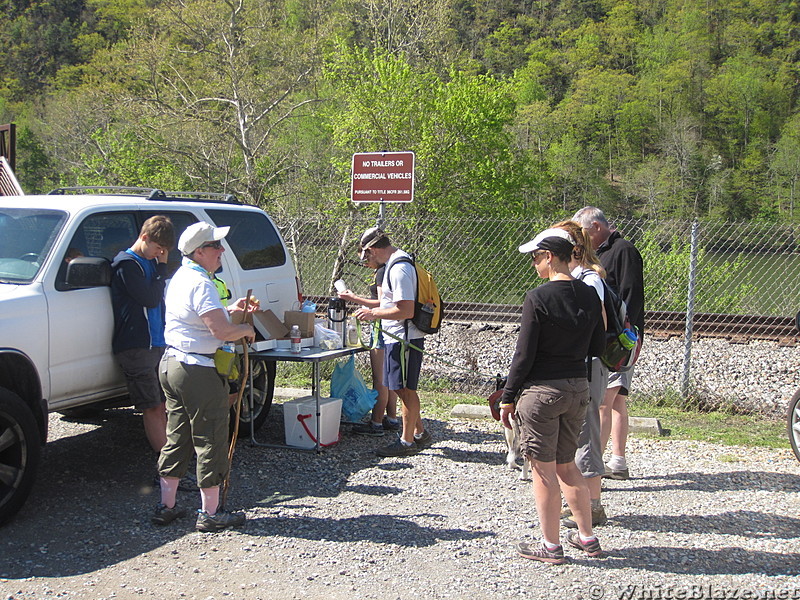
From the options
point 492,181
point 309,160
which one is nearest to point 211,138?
point 309,160

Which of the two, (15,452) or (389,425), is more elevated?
(15,452)

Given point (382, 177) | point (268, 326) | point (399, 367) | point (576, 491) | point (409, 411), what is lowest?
point (409, 411)

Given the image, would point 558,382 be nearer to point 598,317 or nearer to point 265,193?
point 598,317

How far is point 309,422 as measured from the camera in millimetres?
6391

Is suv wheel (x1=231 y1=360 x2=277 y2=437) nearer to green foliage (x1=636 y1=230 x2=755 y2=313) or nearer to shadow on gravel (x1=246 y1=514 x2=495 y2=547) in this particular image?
shadow on gravel (x1=246 y1=514 x2=495 y2=547)

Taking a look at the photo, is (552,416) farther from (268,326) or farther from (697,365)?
(697,365)

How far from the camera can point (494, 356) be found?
983 cm

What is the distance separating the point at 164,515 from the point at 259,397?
232cm

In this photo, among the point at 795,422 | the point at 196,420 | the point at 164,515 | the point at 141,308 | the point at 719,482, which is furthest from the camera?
the point at 795,422

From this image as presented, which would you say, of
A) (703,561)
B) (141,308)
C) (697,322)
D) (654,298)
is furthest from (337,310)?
(654,298)

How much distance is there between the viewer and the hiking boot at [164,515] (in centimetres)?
469

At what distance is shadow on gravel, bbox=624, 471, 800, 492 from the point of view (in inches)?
221

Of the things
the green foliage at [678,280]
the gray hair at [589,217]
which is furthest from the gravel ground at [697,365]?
the gray hair at [589,217]

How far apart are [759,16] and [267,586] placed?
4873 inches
